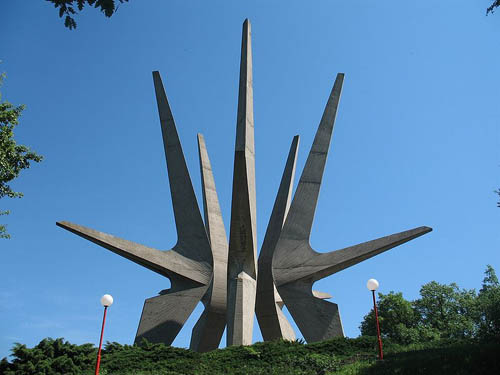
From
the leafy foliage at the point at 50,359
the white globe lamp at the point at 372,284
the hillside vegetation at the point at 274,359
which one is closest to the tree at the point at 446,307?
the hillside vegetation at the point at 274,359

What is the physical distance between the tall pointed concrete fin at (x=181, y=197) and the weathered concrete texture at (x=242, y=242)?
7.82ft

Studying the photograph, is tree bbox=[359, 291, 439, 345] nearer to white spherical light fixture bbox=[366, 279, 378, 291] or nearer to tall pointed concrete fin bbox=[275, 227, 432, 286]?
tall pointed concrete fin bbox=[275, 227, 432, 286]

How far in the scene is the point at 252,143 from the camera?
20016mm

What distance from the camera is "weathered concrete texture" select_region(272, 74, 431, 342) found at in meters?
18.1

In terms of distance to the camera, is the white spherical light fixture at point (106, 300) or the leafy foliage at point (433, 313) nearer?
the white spherical light fixture at point (106, 300)

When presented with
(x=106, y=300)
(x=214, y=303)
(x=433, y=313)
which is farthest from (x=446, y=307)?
(x=106, y=300)

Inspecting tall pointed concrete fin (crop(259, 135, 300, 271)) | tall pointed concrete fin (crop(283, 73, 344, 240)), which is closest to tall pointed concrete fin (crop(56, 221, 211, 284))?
tall pointed concrete fin (crop(259, 135, 300, 271))

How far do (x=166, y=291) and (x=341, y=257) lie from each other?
740 cm

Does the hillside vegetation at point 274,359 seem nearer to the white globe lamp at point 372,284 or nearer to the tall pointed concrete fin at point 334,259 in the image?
the white globe lamp at point 372,284

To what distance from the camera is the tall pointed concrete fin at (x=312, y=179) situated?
2044 centimetres

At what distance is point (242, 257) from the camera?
18000mm

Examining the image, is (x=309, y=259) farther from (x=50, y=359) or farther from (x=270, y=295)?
(x=50, y=359)

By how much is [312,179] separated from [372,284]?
965cm

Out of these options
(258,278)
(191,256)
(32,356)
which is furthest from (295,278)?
(32,356)
